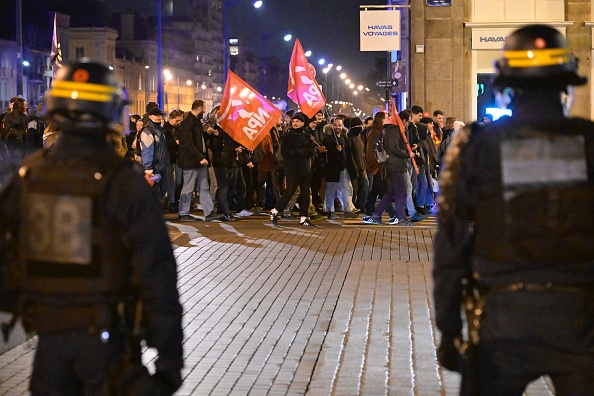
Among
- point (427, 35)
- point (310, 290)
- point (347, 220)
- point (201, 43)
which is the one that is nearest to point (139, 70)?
point (201, 43)

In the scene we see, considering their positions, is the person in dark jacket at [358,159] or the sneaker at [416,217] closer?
the sneaker at [416,217]

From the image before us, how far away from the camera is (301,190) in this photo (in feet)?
56.1

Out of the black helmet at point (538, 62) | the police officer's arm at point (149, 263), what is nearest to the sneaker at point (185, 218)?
the police officer's arm at point (149, 263)

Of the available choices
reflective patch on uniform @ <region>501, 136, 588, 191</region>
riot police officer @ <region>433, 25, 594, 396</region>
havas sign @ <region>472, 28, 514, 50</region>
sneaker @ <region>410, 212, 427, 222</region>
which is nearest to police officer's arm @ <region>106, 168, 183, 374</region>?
riot police officer @ <region>433, 25, 594, 396</region>

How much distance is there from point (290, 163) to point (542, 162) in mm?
13125

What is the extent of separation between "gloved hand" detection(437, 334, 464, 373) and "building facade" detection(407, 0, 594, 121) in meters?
24.3

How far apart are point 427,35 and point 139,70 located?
94432mm

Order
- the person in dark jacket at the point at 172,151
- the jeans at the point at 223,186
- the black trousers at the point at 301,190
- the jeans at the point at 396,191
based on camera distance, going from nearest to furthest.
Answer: the jeans at the point at 396,191
the black trousers at the point at 301,190
the jeans at the point at 223,186
the person in dark jacket at the point at 172,151

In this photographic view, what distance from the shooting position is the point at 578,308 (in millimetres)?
3621

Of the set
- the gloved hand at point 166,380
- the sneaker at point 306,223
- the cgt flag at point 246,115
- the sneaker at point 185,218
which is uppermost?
the cgt flag at point 246,115

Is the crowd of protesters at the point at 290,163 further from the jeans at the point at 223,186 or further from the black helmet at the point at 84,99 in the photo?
the black helmet at the point at 84,99

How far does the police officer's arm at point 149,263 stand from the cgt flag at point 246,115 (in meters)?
13.7

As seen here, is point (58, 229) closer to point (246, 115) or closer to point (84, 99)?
point (84, 99)

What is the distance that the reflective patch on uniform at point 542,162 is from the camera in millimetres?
3756
